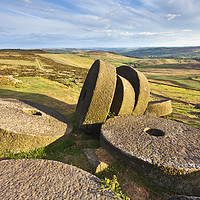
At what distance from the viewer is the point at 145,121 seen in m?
6.92

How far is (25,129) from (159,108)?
782cm

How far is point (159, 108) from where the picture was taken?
975cm

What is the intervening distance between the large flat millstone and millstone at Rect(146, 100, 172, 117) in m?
6.42

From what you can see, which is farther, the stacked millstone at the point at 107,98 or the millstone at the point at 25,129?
the stacked millstone at the point at 107,98

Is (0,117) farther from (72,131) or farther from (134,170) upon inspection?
(134,170)

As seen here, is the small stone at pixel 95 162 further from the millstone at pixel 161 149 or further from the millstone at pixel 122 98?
the millstone at pixel 122 98

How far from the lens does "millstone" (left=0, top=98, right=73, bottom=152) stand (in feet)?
16.0

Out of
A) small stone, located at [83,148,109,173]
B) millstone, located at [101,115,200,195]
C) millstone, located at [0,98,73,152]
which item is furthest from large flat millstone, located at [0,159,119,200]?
millstone, located at [101,115,200,195]

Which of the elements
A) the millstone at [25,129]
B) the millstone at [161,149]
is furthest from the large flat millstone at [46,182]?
the millstone at [161,149]

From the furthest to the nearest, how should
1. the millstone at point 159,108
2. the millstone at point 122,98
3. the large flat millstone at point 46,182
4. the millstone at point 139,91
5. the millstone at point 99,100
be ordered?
the millstone at point 159,108, the millstone at point 139,91, the millstone at point 122,98, the millstone at point 99,100, the large flat millstone at point 46,182

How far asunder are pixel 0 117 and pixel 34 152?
1.93m

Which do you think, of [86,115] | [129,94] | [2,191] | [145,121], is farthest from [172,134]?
[2,191]

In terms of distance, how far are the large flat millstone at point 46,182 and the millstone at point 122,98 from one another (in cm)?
372

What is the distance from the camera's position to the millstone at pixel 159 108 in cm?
921
